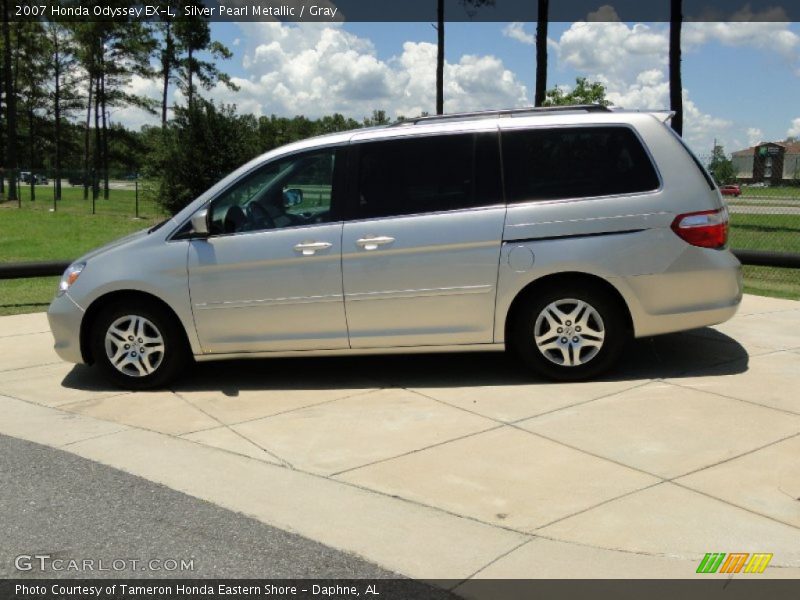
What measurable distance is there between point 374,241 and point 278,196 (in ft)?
2.94

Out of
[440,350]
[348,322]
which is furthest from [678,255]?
[348,322]

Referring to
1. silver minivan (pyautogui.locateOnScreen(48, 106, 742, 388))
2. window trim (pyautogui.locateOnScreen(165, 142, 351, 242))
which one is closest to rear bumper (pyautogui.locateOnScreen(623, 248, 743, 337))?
silver minivan (pyautogui.locateOnScreen(48, 106, 742, 388))

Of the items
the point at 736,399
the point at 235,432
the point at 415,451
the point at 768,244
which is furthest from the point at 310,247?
the point at 768,244

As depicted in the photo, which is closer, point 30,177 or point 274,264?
point 274,264

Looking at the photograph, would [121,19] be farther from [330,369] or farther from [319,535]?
[319,535]

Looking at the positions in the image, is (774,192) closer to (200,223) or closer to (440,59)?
(440,59)

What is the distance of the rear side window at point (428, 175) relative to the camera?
21.3 ft

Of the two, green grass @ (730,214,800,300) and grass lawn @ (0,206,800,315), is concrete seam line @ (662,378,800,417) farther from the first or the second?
grass lawn @ (0,206,800,315)

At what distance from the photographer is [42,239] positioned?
22.0m

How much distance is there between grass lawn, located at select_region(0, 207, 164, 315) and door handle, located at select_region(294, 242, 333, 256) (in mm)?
5701

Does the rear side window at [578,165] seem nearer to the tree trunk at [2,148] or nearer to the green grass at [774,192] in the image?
the green grass at [774,192]

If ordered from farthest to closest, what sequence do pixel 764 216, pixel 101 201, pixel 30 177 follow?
pixel 101 201
pixel 30 177
pixel 764 216

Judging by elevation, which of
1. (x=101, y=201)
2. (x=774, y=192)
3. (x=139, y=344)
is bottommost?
(x=139, y=344)

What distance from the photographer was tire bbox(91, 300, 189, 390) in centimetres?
679
